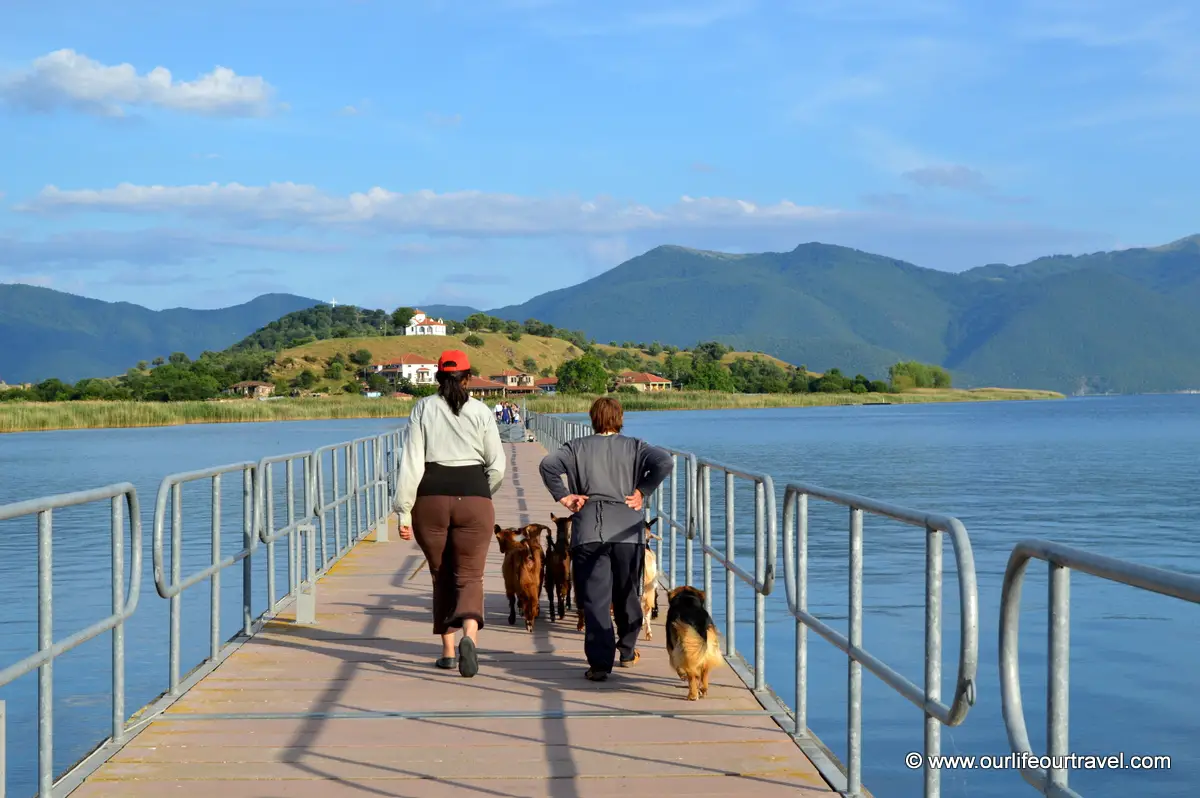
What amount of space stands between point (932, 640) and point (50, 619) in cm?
325

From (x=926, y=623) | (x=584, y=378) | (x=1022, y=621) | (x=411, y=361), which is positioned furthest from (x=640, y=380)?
(x=926, y=623)


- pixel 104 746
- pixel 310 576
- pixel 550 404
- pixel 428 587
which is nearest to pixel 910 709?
pixel 428 587

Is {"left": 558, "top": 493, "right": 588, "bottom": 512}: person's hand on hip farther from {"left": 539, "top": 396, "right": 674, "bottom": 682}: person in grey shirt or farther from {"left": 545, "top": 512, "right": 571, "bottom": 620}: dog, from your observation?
{"left": 545, "top": 512, "right": 571, "bottom": 620}: dog

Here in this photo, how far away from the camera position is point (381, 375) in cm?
17638

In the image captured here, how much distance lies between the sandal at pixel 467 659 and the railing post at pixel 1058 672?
15.3ft

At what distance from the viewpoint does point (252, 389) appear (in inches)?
6683

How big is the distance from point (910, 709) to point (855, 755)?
708 centimetres

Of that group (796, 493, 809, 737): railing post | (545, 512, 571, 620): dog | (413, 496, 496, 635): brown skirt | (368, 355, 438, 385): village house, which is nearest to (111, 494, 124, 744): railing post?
(413, 496, 496, 635): brown skirt

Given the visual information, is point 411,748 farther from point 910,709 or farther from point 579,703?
point 910,709

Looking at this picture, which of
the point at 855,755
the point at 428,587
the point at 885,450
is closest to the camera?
the point at 855,755

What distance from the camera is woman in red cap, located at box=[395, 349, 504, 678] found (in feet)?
23.6

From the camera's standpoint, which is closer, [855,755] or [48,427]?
[855,755]

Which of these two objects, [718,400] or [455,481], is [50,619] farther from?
[718,400]

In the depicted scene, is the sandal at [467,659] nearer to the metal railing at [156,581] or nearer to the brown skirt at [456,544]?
the brown skirt at [456,544]
